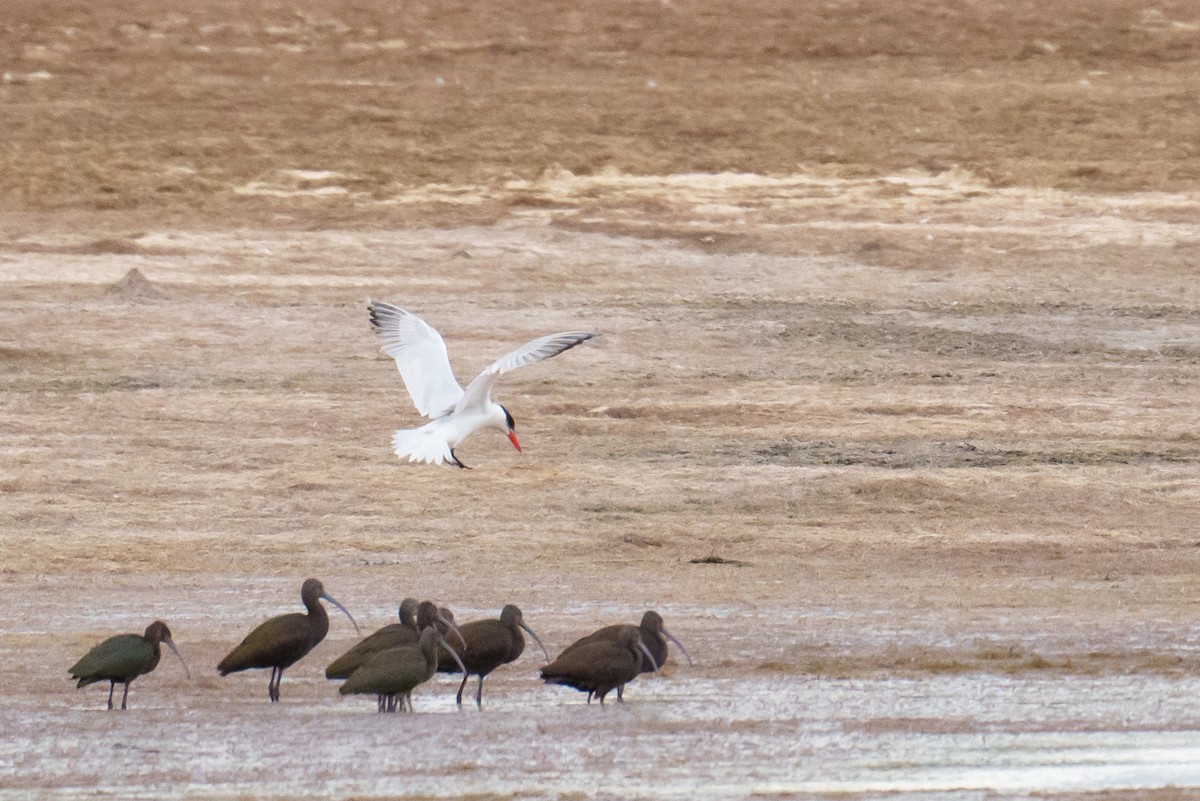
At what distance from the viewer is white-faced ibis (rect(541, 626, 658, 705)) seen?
27.8ft

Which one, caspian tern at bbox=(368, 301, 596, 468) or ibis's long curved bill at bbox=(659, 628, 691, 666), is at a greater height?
ibis's long curved bill at bbox=(659, 628, 691, 666)

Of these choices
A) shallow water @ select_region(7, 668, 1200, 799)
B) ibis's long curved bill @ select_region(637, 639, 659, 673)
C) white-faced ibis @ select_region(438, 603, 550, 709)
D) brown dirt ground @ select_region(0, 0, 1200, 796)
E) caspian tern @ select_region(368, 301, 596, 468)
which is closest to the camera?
shallow water @ select_region(7, 668, 1200, 799)

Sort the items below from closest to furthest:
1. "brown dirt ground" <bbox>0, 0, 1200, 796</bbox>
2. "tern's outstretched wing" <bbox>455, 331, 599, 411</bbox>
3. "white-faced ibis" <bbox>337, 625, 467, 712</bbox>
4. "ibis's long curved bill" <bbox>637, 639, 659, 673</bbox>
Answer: "white-faced ibis" <bbox>337, 625, 467, 712</bbox> < "ibis's long curved bill" <bbox>637, 639, 659, 673</bbox> < "brown dirt ground" <bbox>0, 0, 1200, 796</bbox> < "tern's outstretched wing" <bbox>455, 331, 599, 411</bbox>

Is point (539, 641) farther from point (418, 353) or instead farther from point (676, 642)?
point (418, 353)

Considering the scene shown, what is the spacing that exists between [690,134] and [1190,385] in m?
10.9

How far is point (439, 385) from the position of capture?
14.1 metres

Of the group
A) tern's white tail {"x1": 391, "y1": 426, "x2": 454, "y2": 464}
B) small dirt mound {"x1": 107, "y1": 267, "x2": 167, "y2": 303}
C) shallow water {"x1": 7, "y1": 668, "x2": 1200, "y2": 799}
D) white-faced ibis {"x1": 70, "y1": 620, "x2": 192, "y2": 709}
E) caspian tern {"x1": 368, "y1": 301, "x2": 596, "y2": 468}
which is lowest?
small dirt mound {"x1": 107, "y1": 267, "x2": 167, "y2": 303}

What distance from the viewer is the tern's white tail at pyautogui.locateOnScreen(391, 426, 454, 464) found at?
13203mm

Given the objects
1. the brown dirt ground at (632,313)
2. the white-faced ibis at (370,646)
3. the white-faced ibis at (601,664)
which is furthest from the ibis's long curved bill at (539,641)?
the brown dirt ground at (632,313)

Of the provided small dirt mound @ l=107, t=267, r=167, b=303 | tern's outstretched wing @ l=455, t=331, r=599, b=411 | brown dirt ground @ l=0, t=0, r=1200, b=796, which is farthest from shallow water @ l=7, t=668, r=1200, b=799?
small dirt mound @ l=107, t=267, r=167, b=303

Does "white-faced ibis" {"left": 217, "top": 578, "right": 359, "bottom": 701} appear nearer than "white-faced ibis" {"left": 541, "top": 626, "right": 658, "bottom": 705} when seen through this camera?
No

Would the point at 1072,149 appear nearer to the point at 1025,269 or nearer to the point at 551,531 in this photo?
the point at 1025,269

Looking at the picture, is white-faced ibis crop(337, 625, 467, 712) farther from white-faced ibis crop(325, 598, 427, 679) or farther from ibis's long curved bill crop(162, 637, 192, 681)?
ibis's long curved bill crop(162, 637, 192, 681)

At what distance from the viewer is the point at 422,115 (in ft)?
90.5
